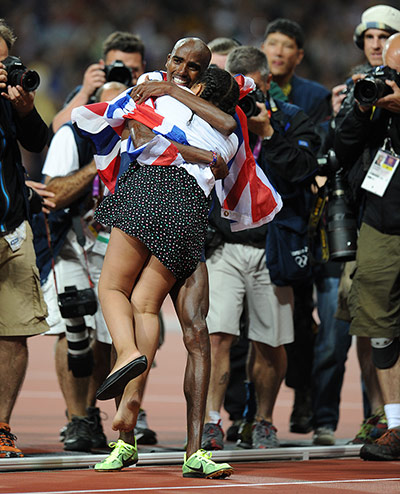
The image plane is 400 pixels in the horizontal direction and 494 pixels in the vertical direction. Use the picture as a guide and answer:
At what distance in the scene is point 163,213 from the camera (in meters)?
5.05

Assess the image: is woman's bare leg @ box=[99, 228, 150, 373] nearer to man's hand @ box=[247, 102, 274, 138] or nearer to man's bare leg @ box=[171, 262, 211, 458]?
man's bare leg @ box=[171, 262, 211, 458]

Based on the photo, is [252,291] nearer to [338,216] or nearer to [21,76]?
[338,216]

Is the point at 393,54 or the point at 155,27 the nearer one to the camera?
the point at 393,54

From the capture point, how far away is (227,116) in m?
5.18

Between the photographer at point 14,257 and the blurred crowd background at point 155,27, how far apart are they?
11998 mm

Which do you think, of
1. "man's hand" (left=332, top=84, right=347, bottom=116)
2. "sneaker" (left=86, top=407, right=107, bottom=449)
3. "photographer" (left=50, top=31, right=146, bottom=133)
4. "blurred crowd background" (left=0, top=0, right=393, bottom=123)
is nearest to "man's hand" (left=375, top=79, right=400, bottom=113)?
"man's hand" (left=332, top=84, right=347, bottom=116)

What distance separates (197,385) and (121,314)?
0.48 meters

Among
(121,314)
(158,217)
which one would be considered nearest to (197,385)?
(121,314)

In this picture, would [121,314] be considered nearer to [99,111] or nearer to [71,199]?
[99,111]

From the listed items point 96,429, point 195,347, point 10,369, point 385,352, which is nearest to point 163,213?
point 195,347

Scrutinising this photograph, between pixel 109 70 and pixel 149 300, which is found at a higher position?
pixel 109 70

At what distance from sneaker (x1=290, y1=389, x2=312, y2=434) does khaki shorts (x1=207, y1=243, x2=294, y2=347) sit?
1.03m

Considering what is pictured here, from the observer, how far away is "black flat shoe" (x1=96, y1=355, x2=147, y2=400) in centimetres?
475

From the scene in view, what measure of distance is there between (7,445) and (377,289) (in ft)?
7.26
